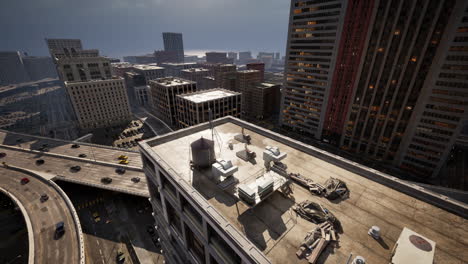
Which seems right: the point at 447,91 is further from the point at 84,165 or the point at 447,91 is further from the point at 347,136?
the point at 84,165

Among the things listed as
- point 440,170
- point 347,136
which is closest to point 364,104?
point 347,136

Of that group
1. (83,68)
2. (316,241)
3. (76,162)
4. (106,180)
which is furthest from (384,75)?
(83,68)

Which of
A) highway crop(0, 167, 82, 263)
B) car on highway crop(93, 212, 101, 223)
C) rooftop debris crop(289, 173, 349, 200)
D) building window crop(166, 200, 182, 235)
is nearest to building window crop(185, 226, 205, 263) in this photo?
building window crop(166, 200, 182, 235)

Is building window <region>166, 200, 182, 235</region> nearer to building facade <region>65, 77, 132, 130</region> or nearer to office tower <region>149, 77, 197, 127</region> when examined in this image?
office tower <region>149, 77, 197, 127</region>

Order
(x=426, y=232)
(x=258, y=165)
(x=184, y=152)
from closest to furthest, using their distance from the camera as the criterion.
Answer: (x=426, y=232) → (x=258, y=165) → (x=184, y=152)

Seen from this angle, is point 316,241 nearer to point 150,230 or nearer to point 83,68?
point 150,230

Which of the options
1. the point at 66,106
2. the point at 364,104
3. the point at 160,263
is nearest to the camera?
the point at 160,263

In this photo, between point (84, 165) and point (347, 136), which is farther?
point (347, 136)
